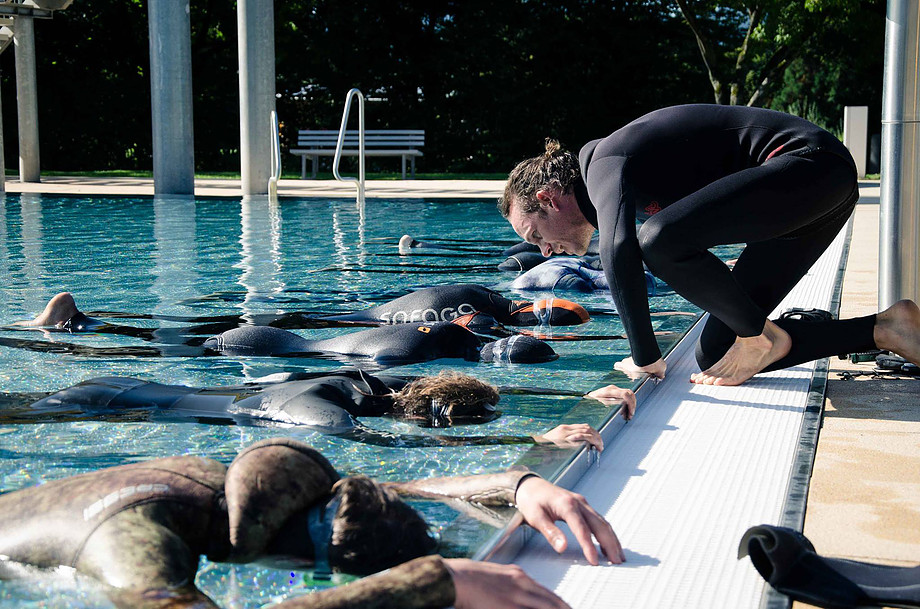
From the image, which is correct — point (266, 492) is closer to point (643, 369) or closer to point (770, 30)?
point (643, 369)

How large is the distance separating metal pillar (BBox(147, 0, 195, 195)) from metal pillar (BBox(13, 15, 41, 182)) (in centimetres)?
452

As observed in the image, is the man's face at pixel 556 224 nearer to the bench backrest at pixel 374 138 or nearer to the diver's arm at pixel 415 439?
the diver's arm at pixel 415 439

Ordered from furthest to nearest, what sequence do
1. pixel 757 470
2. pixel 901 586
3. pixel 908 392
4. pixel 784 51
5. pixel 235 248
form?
pixel 784 51 < pixel 235 248 < pixel 908 392 < pixel 757 470 < pixel 901 586

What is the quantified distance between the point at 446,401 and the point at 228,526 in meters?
1.53

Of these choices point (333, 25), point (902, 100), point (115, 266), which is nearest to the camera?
point (902, 100)

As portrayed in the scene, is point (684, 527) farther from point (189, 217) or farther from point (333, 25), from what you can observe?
point (333, 25)

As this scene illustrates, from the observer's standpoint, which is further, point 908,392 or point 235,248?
point 235,248

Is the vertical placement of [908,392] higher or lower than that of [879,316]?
lower

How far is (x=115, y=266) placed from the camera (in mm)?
8297

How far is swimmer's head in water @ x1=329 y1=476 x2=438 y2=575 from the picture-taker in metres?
2.13

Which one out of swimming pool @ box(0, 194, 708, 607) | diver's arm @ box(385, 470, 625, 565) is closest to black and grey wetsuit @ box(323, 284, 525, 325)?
swimming pool @ box(0, 194, 708, 607)

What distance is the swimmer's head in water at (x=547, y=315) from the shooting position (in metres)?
5.73

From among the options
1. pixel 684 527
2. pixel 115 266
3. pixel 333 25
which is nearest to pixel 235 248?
pixel 115 266

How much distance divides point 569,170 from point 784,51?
22.0 metres
